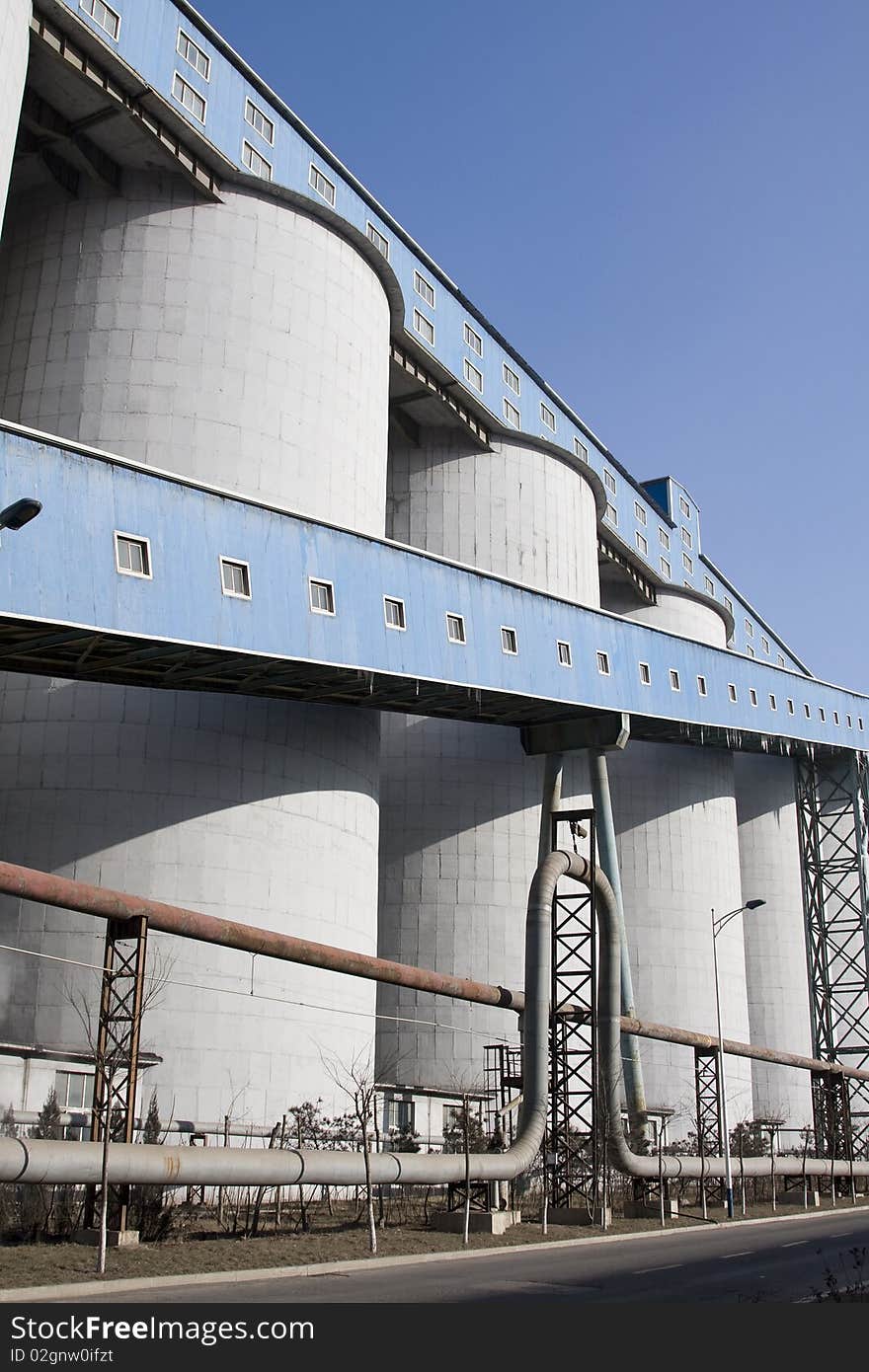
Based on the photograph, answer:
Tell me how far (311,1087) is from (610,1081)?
9.19 metres

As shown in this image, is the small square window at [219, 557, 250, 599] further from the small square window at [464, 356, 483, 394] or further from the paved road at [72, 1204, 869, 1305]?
the small square window at [464, 356, 483, 394]

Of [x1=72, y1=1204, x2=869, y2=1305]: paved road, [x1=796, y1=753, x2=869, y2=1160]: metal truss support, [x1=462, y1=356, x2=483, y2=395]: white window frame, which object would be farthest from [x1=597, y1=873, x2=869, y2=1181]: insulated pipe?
[x1=796, y1=753, x2=869, y2=1160]: metal truss support

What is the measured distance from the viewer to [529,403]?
5869 centimetres

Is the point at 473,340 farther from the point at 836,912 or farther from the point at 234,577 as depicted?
the point at 836,912

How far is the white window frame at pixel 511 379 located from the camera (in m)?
56.8

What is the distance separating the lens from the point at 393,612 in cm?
3628

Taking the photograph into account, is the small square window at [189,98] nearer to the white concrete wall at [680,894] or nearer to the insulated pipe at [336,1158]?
the insulated pipe at [336,1158]

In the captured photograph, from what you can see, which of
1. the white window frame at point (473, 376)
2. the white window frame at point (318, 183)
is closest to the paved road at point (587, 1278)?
the white window frame at point (318, 183)

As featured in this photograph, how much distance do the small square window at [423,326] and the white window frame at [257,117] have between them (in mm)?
9989

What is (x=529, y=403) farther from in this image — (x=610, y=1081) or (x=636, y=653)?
(x=610, y=1081)

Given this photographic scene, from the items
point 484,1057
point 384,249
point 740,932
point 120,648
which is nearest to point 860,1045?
point 740,932

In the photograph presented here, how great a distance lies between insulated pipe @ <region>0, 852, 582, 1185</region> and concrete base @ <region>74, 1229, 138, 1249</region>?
1.17 m

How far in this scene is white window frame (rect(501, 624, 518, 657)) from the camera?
4006cm

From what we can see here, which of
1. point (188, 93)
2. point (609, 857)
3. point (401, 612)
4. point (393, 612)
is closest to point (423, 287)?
point (188, 93)
